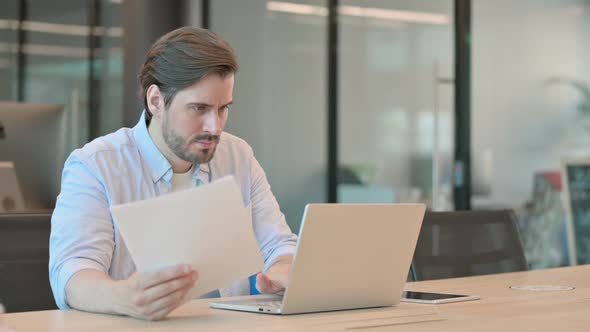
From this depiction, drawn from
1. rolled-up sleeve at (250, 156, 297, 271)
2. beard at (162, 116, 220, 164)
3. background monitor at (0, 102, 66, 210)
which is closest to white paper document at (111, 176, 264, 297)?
beard at (162, 116, 220, 164)

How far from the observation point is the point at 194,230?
1550 millimetres

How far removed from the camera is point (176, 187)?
2.24m

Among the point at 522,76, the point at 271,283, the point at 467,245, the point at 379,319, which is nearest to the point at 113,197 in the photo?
the point at 271,283

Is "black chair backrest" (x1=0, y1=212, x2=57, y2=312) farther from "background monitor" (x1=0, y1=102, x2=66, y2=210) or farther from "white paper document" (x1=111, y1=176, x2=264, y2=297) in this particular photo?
"background monitor" (x1=0, y1=102, x2=66, y2=210)

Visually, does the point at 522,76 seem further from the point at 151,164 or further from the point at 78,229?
the point at 78,229

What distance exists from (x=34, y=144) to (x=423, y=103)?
2526mm

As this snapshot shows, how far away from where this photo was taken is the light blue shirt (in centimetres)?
195

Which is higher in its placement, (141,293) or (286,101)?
(286,101)

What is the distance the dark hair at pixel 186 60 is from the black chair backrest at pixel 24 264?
1.34 feet

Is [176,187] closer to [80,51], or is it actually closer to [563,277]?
[563,277]

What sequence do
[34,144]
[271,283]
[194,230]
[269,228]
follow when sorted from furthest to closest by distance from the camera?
[34,144] → [269,228] → [271,283] → [194,230]

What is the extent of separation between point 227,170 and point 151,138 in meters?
0.24

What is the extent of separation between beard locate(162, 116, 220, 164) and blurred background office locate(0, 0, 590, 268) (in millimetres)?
3115

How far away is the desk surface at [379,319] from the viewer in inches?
63.9
